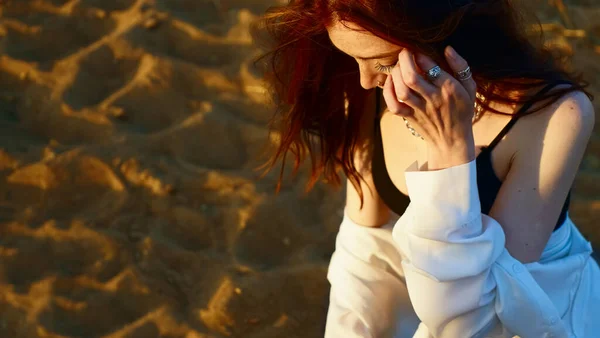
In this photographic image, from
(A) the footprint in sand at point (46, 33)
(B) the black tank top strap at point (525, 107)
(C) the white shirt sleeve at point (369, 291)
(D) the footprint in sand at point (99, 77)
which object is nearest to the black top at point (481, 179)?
(B) the black tank top strap at point (525, 107)

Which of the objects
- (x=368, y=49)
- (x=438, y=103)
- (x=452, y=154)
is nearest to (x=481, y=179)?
(x=452, y=154)

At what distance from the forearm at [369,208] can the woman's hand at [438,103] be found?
19.4 inches

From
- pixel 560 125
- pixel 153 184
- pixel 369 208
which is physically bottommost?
pixel 153 184

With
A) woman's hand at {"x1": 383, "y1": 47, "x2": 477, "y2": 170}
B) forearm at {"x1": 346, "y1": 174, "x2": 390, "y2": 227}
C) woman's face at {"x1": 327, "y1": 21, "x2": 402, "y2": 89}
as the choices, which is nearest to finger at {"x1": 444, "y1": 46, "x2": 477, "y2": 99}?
woman's hand at {"x1": 383, "y1": 47, "x2": 477, "y2": 170}

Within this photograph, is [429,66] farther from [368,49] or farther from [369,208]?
[369,208]

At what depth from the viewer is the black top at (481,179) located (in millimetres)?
1684

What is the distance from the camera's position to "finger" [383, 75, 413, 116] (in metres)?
1.59

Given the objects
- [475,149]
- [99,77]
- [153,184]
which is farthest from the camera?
[99,77]

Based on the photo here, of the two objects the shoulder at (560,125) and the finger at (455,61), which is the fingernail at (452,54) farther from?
the shoulder at (560,125)

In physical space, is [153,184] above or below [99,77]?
below

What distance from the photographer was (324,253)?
2.68 m

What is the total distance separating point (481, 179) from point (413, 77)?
0.37 metres

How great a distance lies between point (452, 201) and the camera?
1.59 meters

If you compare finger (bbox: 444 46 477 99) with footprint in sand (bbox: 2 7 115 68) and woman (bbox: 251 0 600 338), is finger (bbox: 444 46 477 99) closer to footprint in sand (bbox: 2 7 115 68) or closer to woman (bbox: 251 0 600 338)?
woman (bbox: 251 0 600 338)
